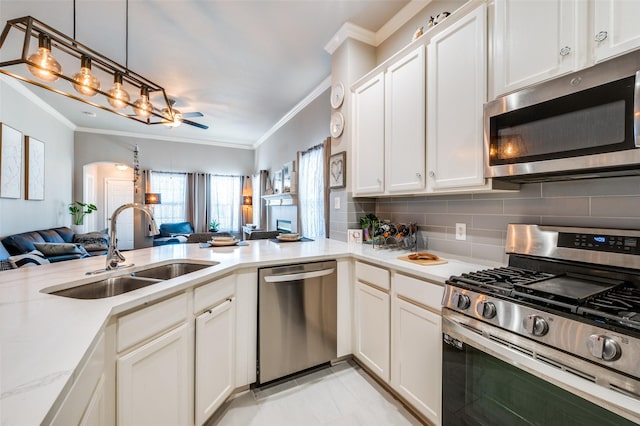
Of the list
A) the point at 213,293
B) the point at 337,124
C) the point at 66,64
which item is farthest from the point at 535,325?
the point at 66,64

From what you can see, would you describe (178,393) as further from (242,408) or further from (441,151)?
(441,151)

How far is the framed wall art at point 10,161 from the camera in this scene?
11.4ft

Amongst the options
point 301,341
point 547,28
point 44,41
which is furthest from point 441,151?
point 44,41

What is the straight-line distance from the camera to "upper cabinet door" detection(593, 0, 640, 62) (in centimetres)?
102

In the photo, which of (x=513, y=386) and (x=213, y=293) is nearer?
(x=513, y=386)

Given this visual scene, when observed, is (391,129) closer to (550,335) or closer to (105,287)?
(550,335)

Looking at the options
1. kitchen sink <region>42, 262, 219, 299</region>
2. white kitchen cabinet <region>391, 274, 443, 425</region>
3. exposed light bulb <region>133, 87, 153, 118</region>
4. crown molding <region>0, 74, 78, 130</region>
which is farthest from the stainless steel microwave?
crown molding <region>0, 74, 78, 130</region>

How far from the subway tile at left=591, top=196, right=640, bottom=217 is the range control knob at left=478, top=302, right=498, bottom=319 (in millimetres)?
786

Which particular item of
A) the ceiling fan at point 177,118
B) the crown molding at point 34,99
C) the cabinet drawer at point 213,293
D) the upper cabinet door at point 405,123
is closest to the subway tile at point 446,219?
the upper cabinet door at point 405,123

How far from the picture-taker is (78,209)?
5.71m

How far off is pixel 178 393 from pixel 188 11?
115 inches

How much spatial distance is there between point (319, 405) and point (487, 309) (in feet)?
4.23

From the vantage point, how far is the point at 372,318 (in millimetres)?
1966

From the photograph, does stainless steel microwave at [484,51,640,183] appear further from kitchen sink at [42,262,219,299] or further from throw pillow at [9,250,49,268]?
throw pillow at [9,250,49,268]
